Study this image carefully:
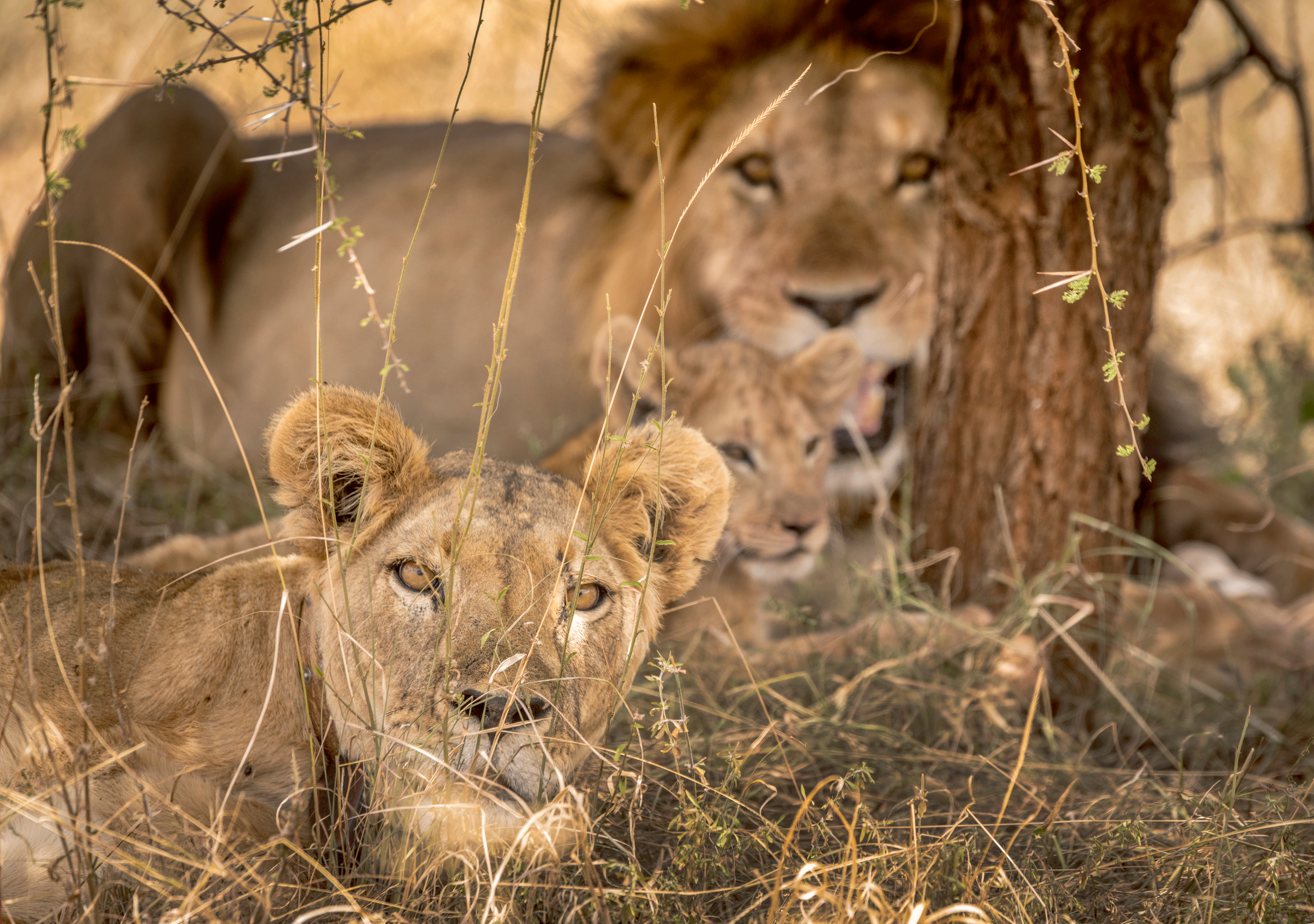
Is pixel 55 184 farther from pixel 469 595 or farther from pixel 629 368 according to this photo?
pixel 629 368

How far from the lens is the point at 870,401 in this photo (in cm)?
375

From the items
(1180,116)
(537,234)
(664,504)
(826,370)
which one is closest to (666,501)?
(664,504)

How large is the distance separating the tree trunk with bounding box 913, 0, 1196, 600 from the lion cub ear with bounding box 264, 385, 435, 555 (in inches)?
64.3

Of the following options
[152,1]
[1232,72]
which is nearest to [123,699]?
[1232,72]

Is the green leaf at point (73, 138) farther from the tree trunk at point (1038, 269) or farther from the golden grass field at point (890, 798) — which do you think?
the tree trunk at point (1038, 269)

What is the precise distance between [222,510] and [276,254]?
1.16 metres

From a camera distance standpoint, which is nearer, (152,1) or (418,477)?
(418,477)

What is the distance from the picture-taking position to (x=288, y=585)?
215 cm

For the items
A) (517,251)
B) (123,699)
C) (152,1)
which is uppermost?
(152,1)

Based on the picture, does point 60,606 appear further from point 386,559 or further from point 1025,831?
point 1025,831

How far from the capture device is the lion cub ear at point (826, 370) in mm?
3330

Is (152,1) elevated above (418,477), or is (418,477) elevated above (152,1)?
(152,1)

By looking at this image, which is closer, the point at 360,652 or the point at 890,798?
the point at 360,652

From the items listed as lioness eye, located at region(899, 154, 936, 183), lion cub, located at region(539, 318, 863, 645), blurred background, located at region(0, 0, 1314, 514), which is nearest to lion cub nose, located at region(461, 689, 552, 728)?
lion cub, located at region(539, 318, 863, 645)
